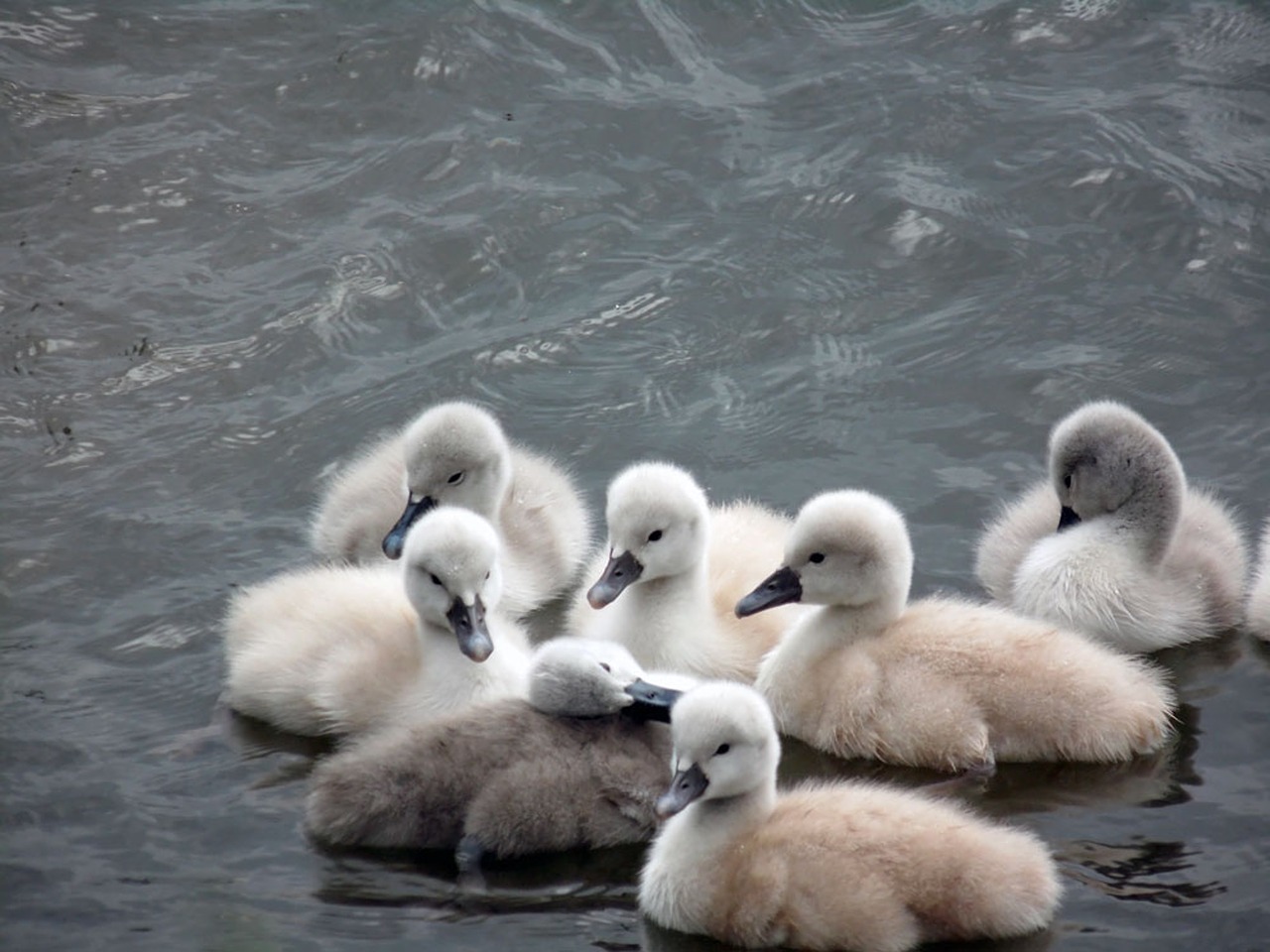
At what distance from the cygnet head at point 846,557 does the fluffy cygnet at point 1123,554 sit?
2.54ft

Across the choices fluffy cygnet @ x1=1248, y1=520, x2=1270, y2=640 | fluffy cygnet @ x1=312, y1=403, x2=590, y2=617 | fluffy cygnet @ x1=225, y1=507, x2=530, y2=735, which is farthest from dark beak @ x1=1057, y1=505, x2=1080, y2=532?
fluffy cygnet @ x1=225, y1=507, x2=530, y2=735

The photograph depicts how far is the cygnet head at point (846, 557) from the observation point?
6.17 metres

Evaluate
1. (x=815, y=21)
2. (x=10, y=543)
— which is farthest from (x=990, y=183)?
(x=10, y=543)

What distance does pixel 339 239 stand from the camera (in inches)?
378

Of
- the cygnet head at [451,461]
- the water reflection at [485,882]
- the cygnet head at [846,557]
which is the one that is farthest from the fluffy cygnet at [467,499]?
the water reflection at [485,882]

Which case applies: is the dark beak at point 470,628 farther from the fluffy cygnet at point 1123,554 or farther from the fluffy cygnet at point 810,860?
the fluffy cygnet at point 1123,554

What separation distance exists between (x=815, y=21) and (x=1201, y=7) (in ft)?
6.74

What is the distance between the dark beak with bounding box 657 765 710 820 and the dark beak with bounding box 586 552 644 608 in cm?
149

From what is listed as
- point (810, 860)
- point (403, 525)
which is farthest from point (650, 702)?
point (403, 525)

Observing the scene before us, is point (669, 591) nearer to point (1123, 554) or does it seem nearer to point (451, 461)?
point (451, 461)

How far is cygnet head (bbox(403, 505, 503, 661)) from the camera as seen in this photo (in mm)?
6047

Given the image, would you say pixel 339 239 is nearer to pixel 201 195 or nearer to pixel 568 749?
pixel 201 195

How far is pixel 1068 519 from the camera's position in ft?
22.7

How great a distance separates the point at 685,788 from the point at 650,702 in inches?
23.1
